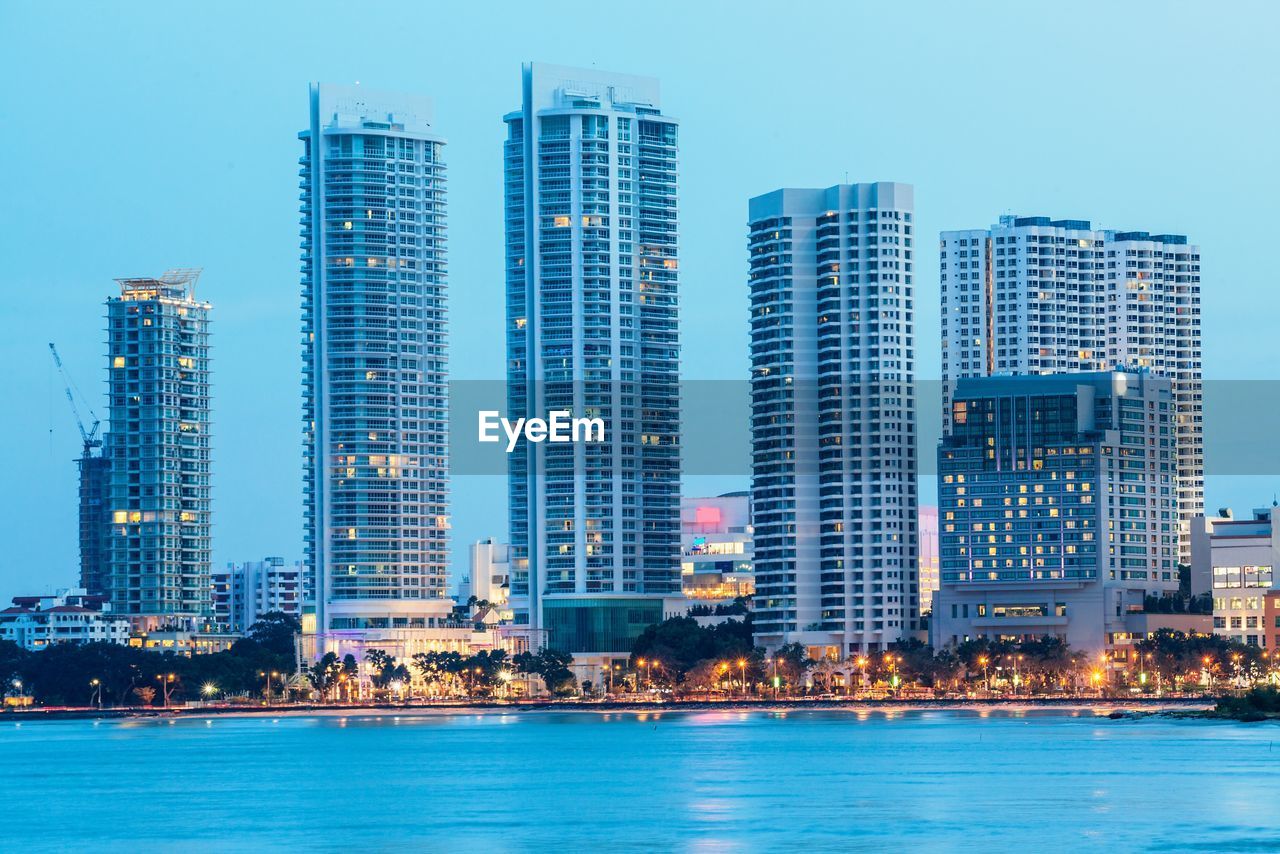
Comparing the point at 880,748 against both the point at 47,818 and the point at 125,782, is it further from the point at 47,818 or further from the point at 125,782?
the point at 47,818

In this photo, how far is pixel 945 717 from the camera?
648 feet

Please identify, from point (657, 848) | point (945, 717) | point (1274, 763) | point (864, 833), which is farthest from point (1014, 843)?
point (945, 717)

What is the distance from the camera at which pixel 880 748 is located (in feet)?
485

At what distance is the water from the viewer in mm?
89312

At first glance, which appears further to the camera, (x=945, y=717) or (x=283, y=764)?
(x=945, y=717)

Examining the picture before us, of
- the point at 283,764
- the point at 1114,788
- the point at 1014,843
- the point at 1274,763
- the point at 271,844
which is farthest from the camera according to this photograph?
the point at 283,764

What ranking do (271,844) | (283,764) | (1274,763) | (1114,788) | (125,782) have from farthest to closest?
(283,764) < (125,782) < (1274,763) < (1114,788) < (271,844)

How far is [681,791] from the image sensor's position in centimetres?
11294

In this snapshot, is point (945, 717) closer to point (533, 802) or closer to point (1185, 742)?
point (1185, 742)

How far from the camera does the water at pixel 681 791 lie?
89.3 m

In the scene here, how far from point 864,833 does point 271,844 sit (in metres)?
22.6

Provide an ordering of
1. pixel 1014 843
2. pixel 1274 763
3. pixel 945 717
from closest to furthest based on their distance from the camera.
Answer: pixel 1014 843 → pixel 1274 763 → pixel 945 717

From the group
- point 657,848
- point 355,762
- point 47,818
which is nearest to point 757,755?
point 355,762

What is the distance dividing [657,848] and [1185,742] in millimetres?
68351
